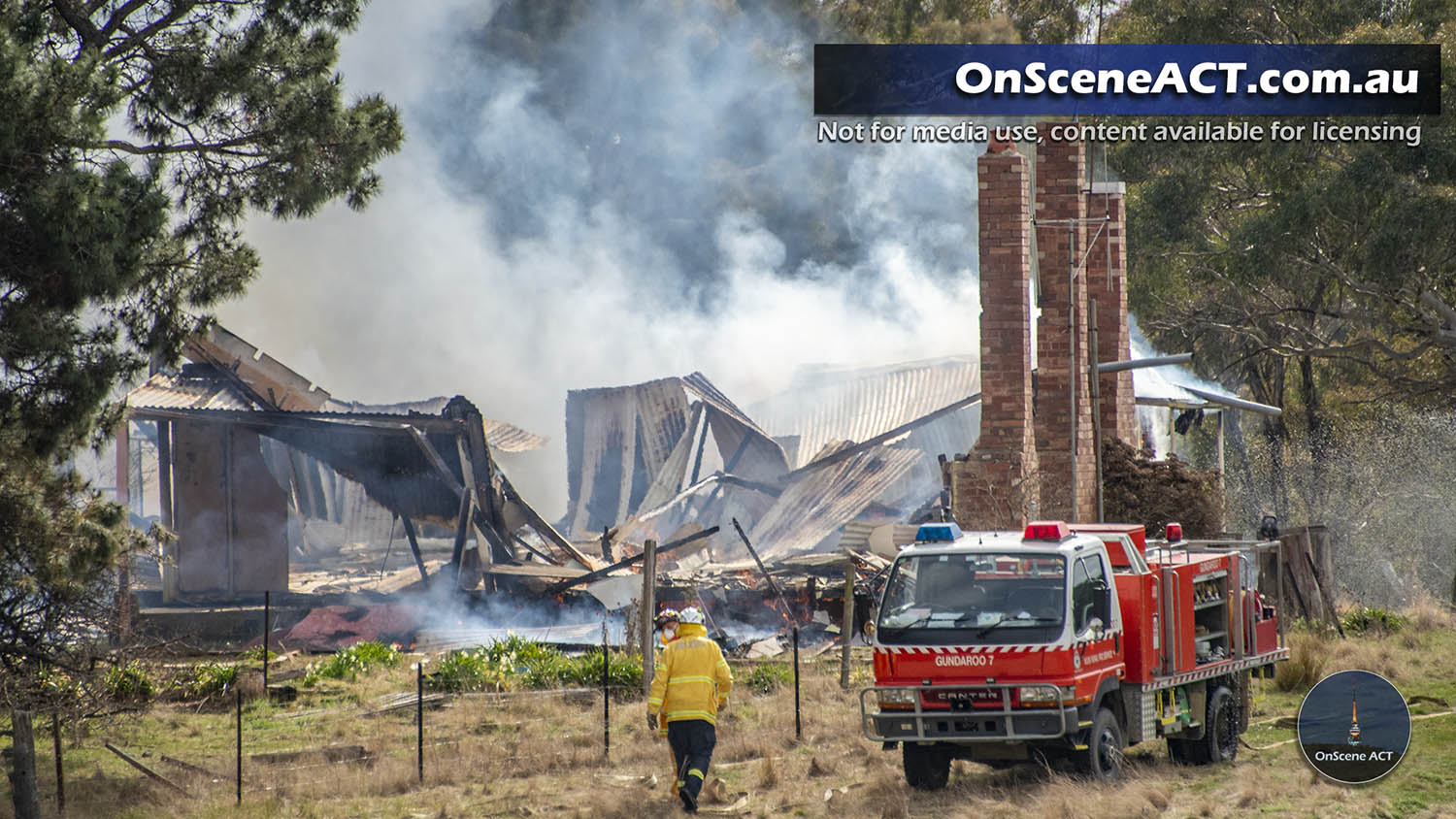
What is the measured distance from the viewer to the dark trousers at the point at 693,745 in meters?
9.55

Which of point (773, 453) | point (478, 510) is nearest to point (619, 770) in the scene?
point (478, 510)

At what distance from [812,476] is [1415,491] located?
15228 mm

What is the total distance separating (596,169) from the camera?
5850 centimetres

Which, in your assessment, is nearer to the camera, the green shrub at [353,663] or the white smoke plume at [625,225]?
the green shrub at [353,663]

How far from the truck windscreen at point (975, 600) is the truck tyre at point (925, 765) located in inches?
33.9

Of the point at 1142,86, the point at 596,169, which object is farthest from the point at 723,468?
the point at 596,169

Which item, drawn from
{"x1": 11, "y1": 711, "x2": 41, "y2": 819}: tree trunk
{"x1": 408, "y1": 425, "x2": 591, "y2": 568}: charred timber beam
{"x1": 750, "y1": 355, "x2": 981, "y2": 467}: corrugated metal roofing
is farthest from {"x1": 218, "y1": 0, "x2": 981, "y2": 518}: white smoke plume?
{"x1": 11, "y1": 711, "x2": 41, "y2": 819}: tree trunk

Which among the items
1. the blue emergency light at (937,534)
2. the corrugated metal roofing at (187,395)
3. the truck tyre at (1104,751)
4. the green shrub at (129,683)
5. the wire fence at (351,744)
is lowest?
the wire fence at (351,744)

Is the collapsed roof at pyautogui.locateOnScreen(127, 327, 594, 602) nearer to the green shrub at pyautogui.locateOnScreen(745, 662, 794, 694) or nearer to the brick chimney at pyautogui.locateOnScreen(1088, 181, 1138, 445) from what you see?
the green shrub at pyautogui.locateOnScreen(745, 662, 794, 694)

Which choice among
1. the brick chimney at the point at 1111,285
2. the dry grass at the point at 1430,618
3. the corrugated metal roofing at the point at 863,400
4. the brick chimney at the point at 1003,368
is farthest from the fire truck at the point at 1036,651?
the corrugated metal roofing at the point at 863,400

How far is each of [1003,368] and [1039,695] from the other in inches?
264

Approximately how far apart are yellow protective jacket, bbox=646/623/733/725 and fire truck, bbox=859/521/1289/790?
1.04 meters

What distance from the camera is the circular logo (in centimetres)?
770

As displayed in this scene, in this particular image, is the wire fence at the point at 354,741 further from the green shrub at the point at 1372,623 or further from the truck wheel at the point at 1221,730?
the green shrub at the point at 1372,623
